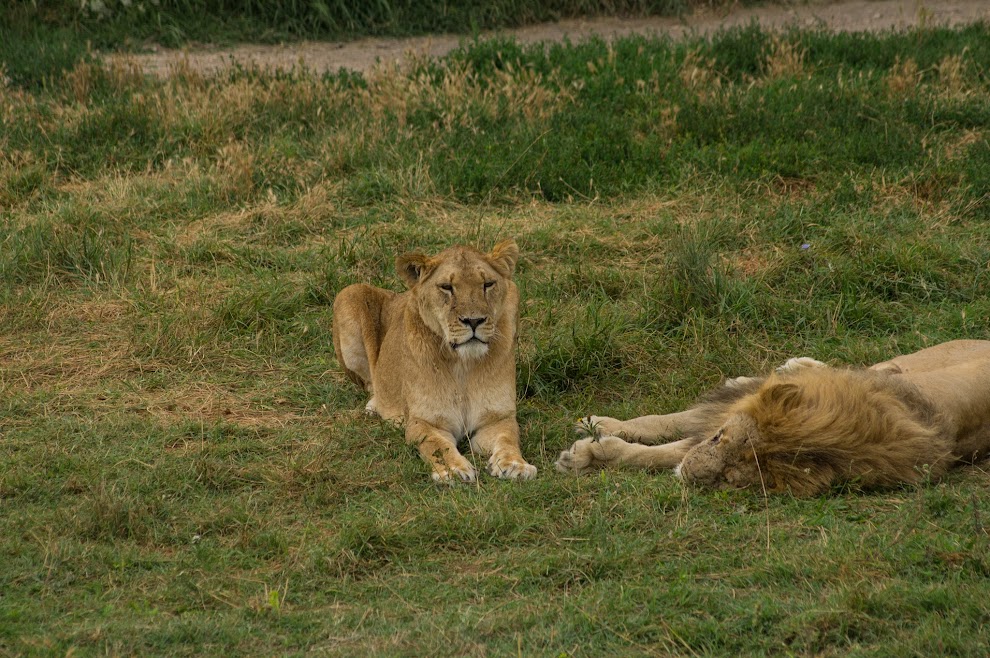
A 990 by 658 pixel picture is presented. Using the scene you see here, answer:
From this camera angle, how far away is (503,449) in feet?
18.1

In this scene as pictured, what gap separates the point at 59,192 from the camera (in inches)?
348

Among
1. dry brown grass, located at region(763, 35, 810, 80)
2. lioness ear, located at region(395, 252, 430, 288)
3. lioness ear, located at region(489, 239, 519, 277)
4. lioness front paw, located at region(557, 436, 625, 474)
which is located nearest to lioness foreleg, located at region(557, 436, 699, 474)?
lioness front paw, located at region(557, 436, 625, 474)

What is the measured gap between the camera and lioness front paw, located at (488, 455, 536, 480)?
17.4 ft

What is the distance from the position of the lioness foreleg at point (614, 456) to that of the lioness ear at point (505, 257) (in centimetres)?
89

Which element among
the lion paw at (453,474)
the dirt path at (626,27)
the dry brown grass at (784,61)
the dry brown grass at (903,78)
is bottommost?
the dirt path at (626,27)

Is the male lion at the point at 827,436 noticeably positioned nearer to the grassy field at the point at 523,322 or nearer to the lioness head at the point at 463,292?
the grassy field at the point at 523,322

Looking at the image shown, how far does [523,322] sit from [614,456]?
1.84m

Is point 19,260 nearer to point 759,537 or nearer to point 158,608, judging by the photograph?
point 158,608

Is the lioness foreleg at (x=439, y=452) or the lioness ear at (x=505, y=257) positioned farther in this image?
the lioness ear at (x=505, y=257)

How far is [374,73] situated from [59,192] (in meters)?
2.73

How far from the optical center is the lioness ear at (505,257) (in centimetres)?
584

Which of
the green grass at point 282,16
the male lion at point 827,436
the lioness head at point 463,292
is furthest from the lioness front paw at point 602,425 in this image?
the green grass at point 282,16

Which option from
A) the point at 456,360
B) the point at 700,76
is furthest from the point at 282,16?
the point at 456,360

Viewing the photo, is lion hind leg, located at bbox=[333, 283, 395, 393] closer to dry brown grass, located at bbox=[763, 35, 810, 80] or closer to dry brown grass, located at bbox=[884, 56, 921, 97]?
dry brown grass, located at bbox=[763, 35, 810, 80]
